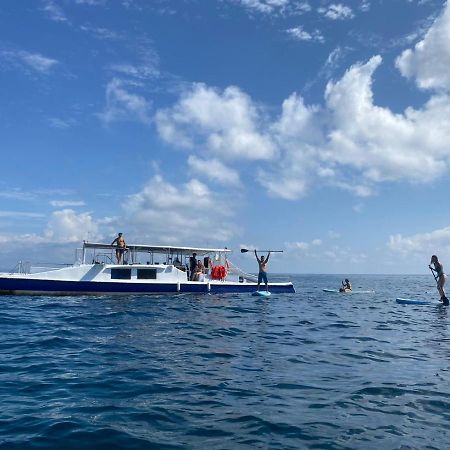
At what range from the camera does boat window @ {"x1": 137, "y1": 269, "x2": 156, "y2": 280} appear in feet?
101

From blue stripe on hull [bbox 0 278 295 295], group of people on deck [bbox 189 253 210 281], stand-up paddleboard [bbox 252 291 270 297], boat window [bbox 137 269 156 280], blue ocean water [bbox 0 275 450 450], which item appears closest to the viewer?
blue ocean water [bbox 0 275 450 450]

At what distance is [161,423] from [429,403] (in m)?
4.74

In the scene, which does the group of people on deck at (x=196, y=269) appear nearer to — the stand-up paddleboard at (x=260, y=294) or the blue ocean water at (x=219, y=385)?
the stand-up paddleboard at (x=260, y=294)

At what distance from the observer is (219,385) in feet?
29.5

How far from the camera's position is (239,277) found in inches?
1441

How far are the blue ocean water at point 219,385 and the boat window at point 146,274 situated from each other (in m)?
13.0

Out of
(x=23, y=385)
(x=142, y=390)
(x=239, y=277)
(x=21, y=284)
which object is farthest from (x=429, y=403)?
(x=239, y=277)

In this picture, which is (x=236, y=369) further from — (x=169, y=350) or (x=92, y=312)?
(x=92, y=312)

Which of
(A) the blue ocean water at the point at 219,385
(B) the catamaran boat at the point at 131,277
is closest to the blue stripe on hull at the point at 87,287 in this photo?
(B) the catamaran boat at the point at 131,277

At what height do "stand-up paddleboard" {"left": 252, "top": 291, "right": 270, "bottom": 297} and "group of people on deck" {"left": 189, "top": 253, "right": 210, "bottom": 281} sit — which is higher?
"group of people on deck" {"left": 189, "top": 253, "right": 210, "bottom": 281}

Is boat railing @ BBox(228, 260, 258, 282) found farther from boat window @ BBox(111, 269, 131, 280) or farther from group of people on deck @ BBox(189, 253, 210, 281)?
boat window @ BBox(111, 269, 131, 280)

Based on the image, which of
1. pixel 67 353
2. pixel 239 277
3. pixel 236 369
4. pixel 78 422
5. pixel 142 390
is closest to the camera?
pixel 78 422

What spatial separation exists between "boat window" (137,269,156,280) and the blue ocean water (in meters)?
13.0

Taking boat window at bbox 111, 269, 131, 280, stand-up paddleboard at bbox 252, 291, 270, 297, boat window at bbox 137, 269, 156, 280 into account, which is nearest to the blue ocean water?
boat window at bbox 111, 269, 131, 280
